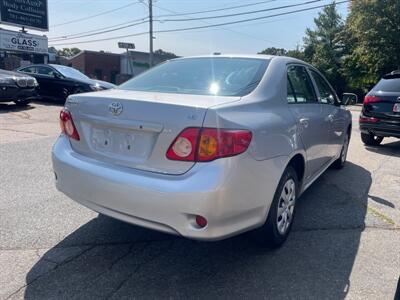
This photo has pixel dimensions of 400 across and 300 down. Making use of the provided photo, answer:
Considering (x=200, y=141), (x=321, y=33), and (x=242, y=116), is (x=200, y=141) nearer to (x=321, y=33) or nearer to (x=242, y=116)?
(x=242, y=116)

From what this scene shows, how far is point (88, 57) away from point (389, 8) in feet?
113

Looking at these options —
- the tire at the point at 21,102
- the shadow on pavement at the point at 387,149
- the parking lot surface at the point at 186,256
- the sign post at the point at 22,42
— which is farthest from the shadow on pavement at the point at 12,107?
the sign post at the point at 22,42

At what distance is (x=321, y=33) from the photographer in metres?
46.8

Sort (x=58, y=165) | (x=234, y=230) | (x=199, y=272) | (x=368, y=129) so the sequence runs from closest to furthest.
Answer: (x=234, y=230) → (x=199, y=272) → (x=58, y=165) → (x=368, y=129)

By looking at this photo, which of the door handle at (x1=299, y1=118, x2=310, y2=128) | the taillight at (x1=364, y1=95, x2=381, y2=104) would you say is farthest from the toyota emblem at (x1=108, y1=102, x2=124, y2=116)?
the taillight at (x1=364, y1=95, x2=381, y2=104)

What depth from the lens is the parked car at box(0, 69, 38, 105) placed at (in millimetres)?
10805

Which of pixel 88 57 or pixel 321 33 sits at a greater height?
pixel 321 33

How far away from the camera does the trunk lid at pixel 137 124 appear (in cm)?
254

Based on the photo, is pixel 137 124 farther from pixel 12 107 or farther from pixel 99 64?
pixel 99 64

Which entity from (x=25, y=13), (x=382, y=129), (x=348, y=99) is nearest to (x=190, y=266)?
(x=348, y=99)

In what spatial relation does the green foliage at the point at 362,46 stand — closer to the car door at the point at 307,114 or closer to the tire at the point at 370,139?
the tire at the point at 370,139

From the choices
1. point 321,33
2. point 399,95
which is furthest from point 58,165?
point 321,33

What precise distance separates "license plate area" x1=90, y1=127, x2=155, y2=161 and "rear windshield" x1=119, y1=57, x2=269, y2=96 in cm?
62

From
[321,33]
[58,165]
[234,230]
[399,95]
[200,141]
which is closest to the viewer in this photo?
[200,141]
